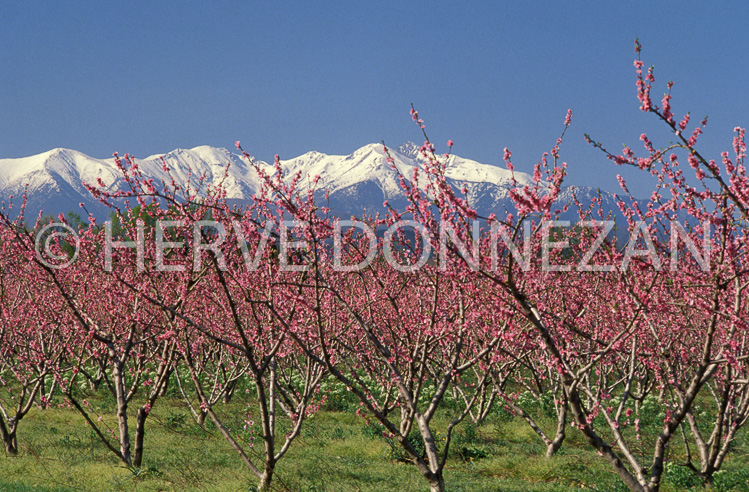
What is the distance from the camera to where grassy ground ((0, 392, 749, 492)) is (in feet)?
27.6

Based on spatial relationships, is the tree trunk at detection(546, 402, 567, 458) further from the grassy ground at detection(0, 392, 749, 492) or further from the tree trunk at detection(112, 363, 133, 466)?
the tree trunk at detection(112, 363, 133, 466)

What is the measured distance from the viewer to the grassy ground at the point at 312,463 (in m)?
8.41

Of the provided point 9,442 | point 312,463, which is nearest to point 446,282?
point 312,463

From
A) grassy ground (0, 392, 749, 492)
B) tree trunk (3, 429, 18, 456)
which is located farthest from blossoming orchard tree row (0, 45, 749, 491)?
grassy ground (0, 392, 749, 492)

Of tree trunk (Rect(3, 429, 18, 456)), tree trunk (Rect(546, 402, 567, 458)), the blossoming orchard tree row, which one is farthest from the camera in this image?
tree trunk (Rect(546, 402, 567, 458))

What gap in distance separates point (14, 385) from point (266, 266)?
44.0 feet

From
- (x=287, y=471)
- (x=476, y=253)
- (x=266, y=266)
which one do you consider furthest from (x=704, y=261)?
(x=287, y=471)

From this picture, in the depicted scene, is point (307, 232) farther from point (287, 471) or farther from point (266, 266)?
point (287, 471)

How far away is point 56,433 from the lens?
38.3 feet

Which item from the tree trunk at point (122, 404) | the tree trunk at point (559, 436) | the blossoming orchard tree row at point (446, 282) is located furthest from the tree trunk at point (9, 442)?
the tree trunk at point (559, 436)

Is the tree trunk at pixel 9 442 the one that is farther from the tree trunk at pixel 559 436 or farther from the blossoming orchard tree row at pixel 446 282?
the tree trunk at pixel 559 436

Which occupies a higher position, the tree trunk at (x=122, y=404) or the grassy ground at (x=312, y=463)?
the tree trunk at (x=122, y=404)

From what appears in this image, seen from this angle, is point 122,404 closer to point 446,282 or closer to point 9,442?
point 9,442

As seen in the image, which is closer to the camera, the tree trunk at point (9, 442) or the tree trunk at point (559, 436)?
the tree trunk at point (9, 442)
